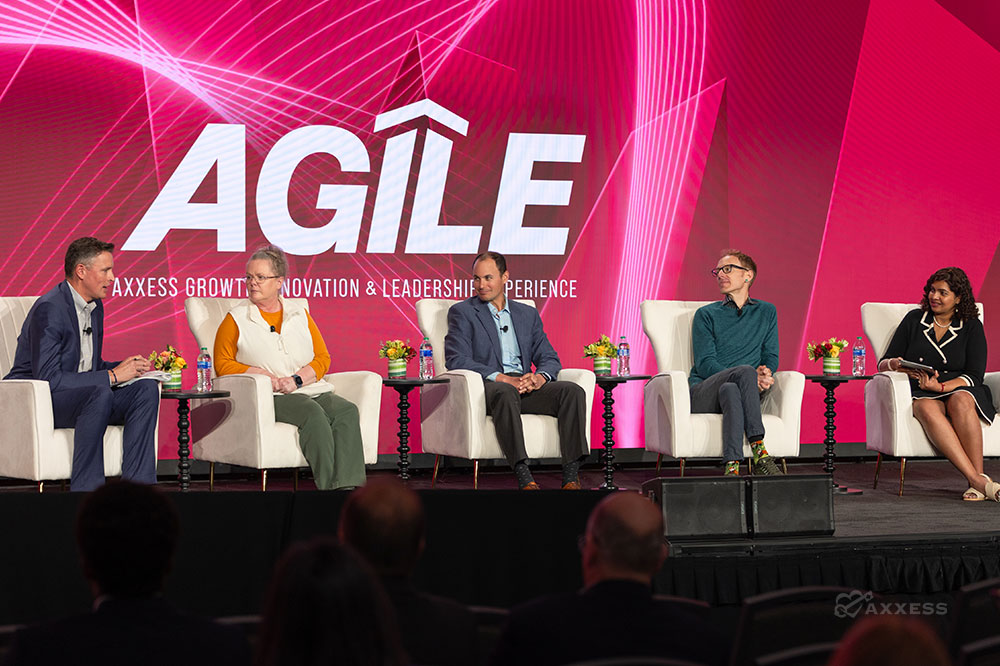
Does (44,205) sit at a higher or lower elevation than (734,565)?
higher

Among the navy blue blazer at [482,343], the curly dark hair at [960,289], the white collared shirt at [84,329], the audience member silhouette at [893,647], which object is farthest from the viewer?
the curly dark hair at [960,289]

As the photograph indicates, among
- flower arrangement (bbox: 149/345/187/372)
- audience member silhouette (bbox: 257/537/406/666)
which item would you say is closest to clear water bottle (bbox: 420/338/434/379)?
flower arrangement (bbox: 149/345/187/372)

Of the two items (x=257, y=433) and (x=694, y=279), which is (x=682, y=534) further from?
(x=694, y=279)

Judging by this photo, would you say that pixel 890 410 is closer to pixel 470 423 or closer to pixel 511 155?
pixel 470 423

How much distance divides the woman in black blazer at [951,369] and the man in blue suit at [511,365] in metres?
1.75

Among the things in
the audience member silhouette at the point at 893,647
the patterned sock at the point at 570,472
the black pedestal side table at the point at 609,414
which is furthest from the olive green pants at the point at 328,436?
the audience member silhouette at the point at 893,647

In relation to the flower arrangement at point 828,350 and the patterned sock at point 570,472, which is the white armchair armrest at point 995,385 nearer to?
the flower arrangement at point 828,350

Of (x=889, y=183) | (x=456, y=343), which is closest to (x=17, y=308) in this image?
(x=456, y=343)

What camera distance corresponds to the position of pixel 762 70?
6.93 meters

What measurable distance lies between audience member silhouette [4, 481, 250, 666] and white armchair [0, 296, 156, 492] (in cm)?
310

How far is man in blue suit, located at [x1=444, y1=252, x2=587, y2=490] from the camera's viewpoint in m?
5.06

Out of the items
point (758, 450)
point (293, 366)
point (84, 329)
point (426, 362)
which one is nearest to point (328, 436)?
point (293, 366)

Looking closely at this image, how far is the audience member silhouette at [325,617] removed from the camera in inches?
40.5

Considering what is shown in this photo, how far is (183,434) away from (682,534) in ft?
7.95
